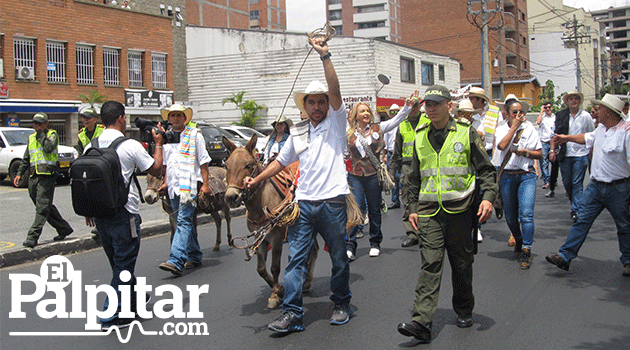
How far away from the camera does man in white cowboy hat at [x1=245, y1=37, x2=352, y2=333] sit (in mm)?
4922

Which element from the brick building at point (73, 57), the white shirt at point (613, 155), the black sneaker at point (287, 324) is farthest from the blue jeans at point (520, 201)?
the brick building at point (73, 57)

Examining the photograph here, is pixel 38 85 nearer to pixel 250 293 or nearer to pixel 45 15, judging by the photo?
pixel 45 15

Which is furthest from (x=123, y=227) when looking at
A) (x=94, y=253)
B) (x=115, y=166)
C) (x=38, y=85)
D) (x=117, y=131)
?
(x=38, y=85)

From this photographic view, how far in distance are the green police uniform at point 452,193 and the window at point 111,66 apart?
2933 centimetres

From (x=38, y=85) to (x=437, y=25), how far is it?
54.1 metres

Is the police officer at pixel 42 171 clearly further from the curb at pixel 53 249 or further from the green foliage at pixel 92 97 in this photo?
the green foliage at pixel 92 97

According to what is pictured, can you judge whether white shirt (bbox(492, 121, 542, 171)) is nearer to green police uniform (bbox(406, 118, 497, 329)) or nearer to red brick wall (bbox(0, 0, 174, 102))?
green police uniform (bbox(406, 118, 497, 329))

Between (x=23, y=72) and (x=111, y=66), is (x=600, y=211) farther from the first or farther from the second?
(x=111, y=66)

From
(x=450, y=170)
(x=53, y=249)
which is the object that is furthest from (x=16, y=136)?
(x=450, y=170)

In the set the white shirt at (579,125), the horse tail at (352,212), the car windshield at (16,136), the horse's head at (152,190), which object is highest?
the car windshield at (16,136)

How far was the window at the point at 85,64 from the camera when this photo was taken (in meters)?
29.7

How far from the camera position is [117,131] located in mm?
5379

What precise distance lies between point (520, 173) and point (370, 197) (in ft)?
6.59

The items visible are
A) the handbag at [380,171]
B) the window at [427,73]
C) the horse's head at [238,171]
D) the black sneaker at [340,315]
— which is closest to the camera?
the black sneaker at [340,315]
